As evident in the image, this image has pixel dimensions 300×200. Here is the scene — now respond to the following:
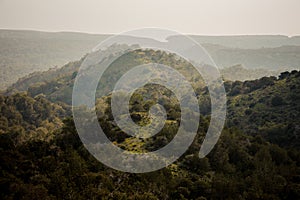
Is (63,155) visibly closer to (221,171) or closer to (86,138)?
(86,138)

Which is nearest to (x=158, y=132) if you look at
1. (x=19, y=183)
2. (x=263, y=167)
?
(x=263, y=167)

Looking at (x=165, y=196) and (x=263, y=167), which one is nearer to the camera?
(x=165, y=196)

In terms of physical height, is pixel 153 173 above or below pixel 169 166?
above

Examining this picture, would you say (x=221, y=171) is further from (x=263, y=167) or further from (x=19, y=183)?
(x=19, y=183)

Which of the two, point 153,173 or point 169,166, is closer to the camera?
point 153,173

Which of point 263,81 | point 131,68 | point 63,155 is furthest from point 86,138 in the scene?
point 131,68

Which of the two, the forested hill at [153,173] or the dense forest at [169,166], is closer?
the forested hill at [153,173]

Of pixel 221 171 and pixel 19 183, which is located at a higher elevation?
pixel 19 183

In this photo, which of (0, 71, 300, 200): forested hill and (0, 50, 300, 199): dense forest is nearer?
(0, 71, 300, 200): forested hill

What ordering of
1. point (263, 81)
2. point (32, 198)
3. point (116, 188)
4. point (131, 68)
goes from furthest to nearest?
point (131, 68)
point (263, 81)
point (116, 188)
point (32, 198)

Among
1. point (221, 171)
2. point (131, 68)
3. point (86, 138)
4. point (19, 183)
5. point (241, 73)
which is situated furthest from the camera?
point (241, 73)
